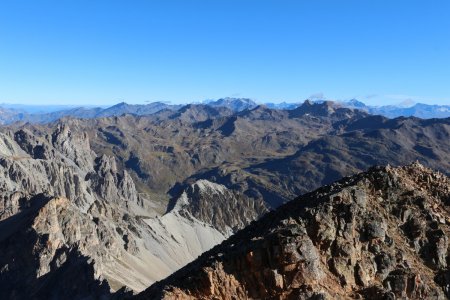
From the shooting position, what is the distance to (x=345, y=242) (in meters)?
45.8

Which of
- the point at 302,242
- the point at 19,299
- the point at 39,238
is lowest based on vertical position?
the point at 19,299

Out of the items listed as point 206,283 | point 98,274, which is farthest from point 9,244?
point 206,283

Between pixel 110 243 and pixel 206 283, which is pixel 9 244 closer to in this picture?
pixel 110 243

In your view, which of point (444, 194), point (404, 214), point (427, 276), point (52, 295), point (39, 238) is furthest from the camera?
point (39, 238)

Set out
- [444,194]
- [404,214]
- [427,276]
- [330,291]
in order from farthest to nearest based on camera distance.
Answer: [444,194] < [404,214] < [427,276] < [330,291]

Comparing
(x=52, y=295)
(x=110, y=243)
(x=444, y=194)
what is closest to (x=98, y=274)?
(x=52, y=295)

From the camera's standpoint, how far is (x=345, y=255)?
4456cm

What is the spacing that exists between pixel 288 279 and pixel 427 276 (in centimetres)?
1343

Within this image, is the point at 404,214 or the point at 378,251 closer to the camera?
the point at 378,251

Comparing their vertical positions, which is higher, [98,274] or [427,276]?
[427,276]

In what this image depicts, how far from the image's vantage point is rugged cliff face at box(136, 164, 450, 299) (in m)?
41.2

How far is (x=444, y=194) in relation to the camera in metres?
56.3

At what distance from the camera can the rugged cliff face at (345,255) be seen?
41.2 meters

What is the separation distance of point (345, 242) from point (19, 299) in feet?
436
